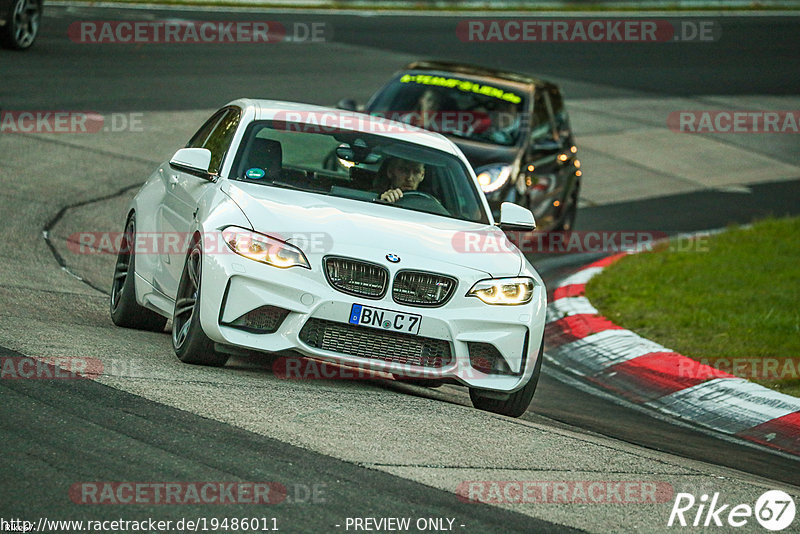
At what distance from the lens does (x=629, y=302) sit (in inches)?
446

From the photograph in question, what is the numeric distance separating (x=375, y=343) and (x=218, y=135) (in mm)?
2317

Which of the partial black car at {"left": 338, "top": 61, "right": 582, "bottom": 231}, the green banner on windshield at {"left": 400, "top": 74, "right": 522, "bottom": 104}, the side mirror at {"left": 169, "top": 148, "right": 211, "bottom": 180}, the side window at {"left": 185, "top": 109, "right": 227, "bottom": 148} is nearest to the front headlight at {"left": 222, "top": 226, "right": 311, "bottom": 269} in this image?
the side mirror at {"left": 169, "top": 148, "right": 211, "bottom": 180}

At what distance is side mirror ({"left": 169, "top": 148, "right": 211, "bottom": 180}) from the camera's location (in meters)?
7.67

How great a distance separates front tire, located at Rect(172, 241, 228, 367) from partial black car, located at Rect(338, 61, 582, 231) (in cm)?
564

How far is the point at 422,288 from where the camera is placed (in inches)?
273

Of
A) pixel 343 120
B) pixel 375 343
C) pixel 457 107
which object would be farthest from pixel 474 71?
pixel 375 343

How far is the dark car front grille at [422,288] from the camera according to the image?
6.88 metres

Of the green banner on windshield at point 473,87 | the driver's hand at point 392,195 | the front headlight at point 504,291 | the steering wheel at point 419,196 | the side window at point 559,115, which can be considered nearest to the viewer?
the front headlight at point 504,291

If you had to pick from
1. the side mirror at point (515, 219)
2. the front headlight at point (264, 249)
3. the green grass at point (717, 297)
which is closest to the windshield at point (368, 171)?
the side mirror at point (515, 219)

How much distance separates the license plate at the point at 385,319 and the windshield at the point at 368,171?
118 cm

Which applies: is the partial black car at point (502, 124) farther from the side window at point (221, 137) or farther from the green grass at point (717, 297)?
the side window at point (221, 137)

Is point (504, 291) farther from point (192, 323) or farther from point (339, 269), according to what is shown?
point (192, 323)

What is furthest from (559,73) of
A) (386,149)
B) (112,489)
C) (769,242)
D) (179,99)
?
(112,489)

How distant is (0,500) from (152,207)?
3826 millimetres
